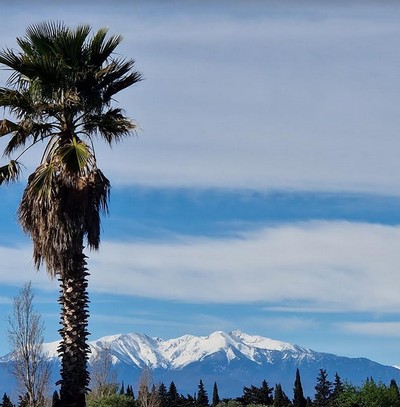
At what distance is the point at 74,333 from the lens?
70.7ft

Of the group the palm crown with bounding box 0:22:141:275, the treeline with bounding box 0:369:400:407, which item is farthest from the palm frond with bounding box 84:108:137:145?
the treeline with bounding box 0:369:400:407

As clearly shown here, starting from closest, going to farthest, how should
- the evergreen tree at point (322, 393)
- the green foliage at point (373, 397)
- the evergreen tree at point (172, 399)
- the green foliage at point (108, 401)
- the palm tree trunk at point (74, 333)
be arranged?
the palm tree trunk at point (74, 333) < the green foliage at point (373, 397) < the green foliage at point (108, 401) < the evergreen tree at point (172, 399) < the evergreen tree at point (322, 393)

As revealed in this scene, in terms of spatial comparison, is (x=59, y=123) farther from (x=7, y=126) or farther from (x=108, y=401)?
(x=108, y=401)

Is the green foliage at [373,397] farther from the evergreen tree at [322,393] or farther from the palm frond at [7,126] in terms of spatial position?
the evergreen tree at [322,393]

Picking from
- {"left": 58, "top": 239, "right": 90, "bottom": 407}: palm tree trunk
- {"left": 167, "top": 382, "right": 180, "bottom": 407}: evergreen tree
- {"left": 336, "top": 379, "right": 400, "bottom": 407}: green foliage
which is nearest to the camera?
{"left": 58, "top": 239, "right": 90, "bottom": 407}: palm tree trunk

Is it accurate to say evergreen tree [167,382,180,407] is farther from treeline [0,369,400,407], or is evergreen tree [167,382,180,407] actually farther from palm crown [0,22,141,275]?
palm crown [0,22,141,275]

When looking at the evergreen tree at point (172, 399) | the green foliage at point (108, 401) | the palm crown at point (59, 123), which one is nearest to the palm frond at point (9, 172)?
the palm crown at point (59, 123)

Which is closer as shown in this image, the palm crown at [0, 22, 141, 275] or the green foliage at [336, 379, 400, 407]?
the palm crown at [0, 22, 141, 275]

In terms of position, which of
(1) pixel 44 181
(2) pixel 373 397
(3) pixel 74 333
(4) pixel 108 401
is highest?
(1) pixel 44 181

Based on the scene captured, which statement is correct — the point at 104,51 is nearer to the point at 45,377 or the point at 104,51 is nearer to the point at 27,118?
the point at 27,118

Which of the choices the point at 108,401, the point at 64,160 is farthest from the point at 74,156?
the point at 108,401

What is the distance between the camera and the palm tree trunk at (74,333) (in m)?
21.2

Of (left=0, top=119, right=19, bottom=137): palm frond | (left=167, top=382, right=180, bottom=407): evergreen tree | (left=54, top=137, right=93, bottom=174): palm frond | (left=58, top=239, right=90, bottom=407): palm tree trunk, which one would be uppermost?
(left=167, top=382, right=180, bottom=407): evergreen tree

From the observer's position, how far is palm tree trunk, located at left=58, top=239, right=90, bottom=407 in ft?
69.5
